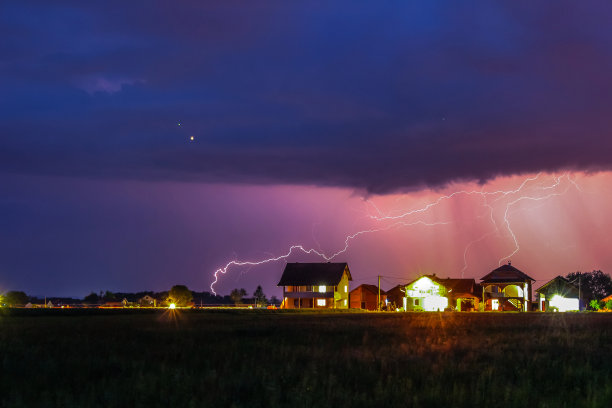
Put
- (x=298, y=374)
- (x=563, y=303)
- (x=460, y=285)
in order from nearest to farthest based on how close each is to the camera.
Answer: (x=298, y=374), (x=563, y=303), (x=460, y=285)

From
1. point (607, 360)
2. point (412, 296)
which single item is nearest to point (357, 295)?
point (412, 296)

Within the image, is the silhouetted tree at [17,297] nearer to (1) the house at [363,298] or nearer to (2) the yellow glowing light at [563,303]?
(1) the house at [363,298]

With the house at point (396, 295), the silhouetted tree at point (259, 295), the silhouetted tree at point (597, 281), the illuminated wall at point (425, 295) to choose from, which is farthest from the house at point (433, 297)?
the silhouetted tree at point (597, 281)

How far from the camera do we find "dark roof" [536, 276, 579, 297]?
386 feet

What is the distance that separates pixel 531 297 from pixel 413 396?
107896 mm

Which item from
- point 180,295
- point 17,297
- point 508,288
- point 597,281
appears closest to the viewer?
point 508,288

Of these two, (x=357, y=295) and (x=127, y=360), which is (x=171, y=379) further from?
(x=357, y=295)

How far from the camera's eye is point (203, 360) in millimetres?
16109

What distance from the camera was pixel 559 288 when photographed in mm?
117625

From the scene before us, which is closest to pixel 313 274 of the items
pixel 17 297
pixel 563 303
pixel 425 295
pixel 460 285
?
pixel 425 295

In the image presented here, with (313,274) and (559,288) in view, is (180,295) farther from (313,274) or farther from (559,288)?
(559,288)

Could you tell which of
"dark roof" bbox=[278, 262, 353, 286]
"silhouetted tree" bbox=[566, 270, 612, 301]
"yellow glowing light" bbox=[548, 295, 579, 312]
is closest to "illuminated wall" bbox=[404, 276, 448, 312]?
"dark roof" bbox=[278, 262, 353, 286]

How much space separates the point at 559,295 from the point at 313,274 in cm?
4058

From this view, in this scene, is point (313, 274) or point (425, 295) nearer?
point (425, 295)
